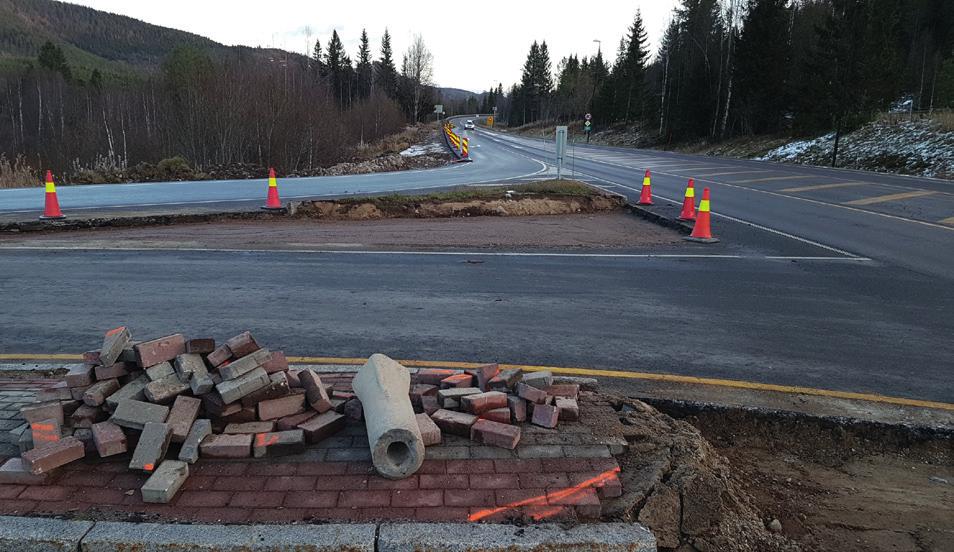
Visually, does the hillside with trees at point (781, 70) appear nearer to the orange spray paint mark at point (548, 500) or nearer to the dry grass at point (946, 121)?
the dry grass at point (946, 121)

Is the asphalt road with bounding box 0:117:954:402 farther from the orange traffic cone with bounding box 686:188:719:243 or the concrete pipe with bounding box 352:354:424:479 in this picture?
the concrete pipe with bounding box 352:354:424:479

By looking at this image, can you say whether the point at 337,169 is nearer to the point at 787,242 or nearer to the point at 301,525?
the point at 787,242

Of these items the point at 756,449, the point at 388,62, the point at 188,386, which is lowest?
the point at 756,449

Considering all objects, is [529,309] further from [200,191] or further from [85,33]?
[85,33]

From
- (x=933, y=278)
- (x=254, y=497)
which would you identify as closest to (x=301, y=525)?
(x=254, y=497)

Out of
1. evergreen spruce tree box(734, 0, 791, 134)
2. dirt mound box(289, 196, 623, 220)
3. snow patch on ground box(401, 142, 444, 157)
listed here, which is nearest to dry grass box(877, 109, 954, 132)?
evergreen spruce tree box(734, 0, 791, 134)

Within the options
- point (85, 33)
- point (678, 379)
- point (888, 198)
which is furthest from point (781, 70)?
point (85, 33)

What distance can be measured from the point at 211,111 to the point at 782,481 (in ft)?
100

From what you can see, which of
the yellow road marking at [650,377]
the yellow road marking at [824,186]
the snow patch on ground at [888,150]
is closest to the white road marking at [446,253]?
the yellow road marking at [650,377]

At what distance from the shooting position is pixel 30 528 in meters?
2.75

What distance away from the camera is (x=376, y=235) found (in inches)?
456

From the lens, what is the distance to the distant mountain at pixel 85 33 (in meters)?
146

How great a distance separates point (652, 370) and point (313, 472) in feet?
9.46

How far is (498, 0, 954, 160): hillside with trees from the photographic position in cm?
3566
